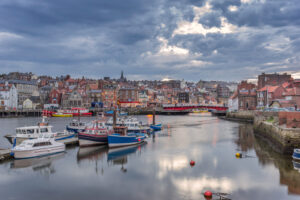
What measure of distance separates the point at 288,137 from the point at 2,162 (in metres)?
29.4

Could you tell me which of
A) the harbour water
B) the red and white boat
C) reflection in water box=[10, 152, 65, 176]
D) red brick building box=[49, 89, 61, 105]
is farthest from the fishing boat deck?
red brick building box=[49, 89, 61, 105]

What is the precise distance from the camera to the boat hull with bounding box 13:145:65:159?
28.8 m

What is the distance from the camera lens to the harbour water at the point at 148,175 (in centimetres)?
2083

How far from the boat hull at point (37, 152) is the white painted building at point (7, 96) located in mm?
99647

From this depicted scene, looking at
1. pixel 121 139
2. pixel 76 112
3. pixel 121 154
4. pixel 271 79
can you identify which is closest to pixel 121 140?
pixel 121 139

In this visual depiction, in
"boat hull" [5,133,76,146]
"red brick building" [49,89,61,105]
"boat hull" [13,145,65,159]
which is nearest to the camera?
"boat hull" [13,145,65,159]

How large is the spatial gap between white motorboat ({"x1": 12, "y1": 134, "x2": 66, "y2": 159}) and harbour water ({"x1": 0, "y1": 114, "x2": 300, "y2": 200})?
0.74 metres

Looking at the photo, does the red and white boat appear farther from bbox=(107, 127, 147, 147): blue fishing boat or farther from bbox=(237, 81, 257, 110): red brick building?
bbox=(107, 127, 147, 147): blue fishing boat

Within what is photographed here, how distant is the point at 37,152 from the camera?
3031 centimetres

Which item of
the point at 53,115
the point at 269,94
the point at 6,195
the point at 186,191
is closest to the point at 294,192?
the point at 186,191

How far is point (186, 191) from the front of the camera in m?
21.0

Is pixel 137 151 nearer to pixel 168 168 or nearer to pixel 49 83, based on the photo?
pixel 168 168

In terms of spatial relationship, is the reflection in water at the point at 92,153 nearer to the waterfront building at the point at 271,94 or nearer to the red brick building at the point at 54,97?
the waterfront building at the point at 271,94

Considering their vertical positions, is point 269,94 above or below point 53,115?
above
